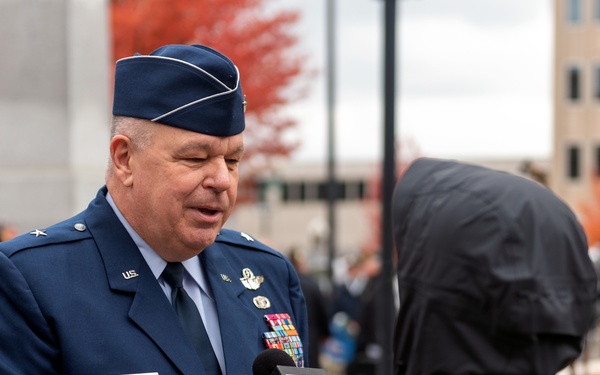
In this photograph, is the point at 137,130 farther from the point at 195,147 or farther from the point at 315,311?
the point at 315,311

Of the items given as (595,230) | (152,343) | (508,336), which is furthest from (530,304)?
(595,230)

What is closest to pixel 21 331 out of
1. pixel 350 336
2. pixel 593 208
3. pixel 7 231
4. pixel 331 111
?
pixel 7 231

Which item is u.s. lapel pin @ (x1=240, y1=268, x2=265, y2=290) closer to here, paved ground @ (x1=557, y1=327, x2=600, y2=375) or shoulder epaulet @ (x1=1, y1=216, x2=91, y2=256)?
shoulder epaulet @ (x1=1, y1=216, x2=91, y2=256)

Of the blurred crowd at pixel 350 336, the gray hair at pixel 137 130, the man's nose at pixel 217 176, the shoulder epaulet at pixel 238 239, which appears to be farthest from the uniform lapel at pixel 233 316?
the blurred crowd at pixel 350 336

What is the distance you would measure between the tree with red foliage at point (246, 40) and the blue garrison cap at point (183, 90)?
34.3 ft

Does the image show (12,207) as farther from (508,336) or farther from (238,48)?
(238,48)

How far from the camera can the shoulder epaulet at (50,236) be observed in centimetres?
296

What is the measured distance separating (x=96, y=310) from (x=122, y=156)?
44cm

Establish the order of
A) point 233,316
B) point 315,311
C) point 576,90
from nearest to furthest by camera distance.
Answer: point 233,316
point 315,311
point 576,90

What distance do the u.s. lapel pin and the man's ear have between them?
1.68 ft

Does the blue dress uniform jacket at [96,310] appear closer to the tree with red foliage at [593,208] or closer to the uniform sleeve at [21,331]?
the uniform sleeve at [21,331]

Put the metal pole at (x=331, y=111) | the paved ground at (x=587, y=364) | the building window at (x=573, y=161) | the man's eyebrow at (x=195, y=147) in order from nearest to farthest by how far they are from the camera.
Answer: the man's eyebrow at (x=195, y=147) < the paved ground at (x=587, y=364) < the metal pole at (x=331, y=111) < the building window at (x=573, y=161)

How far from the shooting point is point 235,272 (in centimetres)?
336

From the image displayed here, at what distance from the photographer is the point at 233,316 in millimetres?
3145
